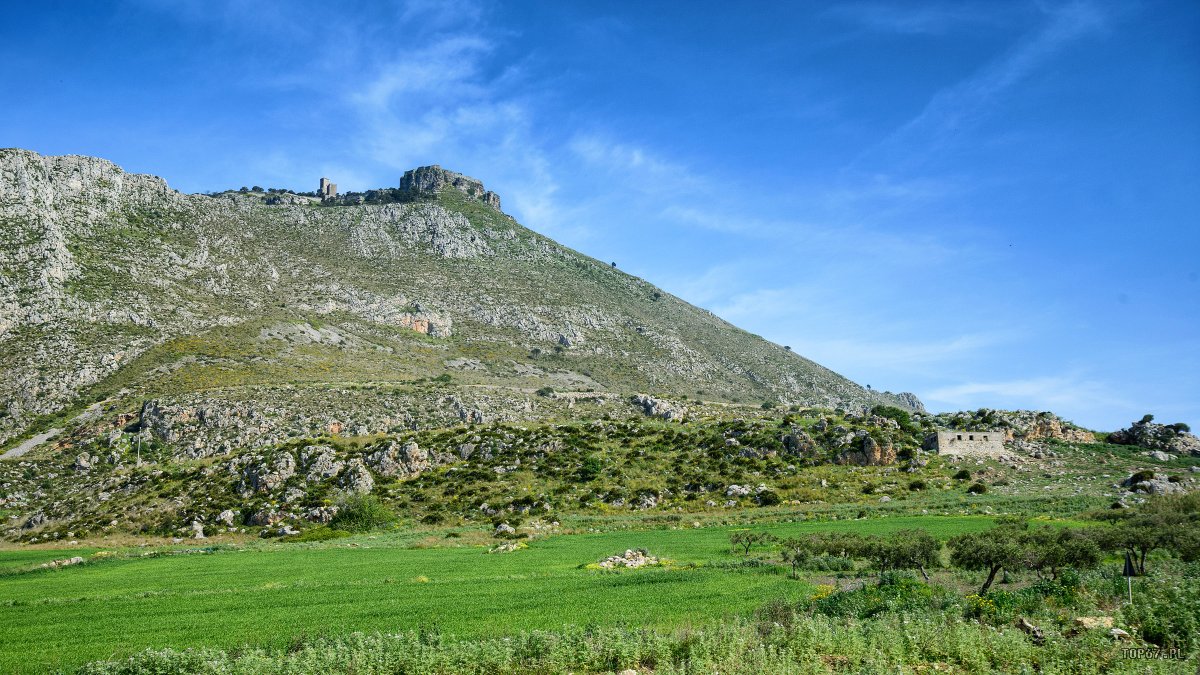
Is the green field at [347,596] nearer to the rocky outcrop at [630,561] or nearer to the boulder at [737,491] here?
the rocky outcrop at [630,561]

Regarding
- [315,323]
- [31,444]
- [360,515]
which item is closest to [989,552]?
[360,515]

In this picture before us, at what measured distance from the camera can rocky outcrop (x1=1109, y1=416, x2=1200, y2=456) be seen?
248 ft

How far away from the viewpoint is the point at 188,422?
8675 cm

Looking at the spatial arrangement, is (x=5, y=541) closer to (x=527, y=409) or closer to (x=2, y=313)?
(x=2, y=313)

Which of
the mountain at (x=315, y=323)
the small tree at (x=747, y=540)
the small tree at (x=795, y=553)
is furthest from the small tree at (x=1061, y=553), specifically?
the mountain at (x=315, y=323)

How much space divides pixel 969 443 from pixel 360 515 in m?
70.4

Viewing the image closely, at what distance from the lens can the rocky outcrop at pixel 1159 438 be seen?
248ft

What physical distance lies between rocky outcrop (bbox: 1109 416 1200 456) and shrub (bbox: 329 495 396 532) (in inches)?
3561

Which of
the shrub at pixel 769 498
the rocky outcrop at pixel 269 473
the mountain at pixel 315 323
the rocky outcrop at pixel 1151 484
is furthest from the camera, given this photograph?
the mountain at pixel 315 323

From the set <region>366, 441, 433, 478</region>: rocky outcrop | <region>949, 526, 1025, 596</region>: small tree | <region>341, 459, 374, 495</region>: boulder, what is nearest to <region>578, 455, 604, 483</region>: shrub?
<region>366, 441, 433, 478</region>: rocky outcrop

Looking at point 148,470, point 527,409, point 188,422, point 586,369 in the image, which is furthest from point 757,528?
point 586,369

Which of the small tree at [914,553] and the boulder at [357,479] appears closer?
the small tree at [914,553]

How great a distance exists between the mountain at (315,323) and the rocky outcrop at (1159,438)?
66.8m

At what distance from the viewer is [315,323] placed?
12519 centimetres
